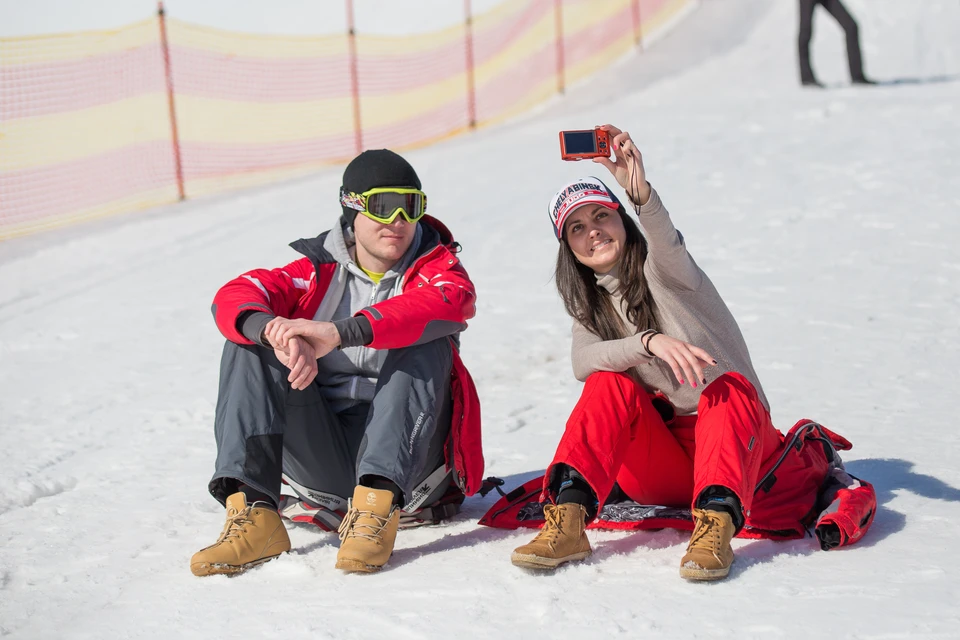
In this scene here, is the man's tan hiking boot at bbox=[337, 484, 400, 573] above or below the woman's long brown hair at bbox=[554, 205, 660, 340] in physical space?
below

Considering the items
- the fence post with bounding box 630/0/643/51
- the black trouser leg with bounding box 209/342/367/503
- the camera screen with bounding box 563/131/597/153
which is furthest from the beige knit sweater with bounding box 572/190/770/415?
the fence post with bounding box 630/0/643/51

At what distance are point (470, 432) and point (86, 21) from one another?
19090 millimetres

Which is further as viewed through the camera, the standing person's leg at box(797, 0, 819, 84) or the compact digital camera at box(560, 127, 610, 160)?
the standing person's leg at box(797, 0, 819, 84)

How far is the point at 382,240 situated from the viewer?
10.2 feet

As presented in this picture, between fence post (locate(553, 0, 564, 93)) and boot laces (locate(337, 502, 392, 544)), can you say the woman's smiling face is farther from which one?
fence post (locate(553, 0, 564, 93))

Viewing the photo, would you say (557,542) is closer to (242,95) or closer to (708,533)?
(708,533)

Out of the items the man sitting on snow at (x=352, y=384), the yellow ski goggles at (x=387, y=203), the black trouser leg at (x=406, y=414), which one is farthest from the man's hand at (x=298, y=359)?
the yellow ski goggles at (x=387, y=203)

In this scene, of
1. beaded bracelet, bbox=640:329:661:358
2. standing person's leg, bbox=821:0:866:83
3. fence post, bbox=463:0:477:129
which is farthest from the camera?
fence post, bbox=463:0:477:129

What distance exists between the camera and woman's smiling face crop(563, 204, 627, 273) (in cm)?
296

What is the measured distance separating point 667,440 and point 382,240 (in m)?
1.00

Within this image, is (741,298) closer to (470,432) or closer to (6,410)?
A: (470,432)

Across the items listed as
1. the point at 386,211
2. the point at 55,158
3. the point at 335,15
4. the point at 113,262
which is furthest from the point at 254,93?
the point at 386,211

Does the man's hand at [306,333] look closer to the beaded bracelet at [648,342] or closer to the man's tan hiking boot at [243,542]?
the man's tan hiking boot at [243,542]

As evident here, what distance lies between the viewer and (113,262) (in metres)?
7.49
